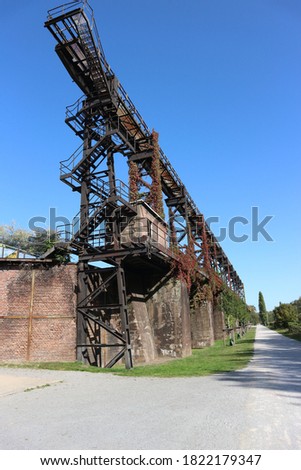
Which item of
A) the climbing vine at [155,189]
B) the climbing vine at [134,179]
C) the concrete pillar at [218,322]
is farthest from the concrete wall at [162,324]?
the concrete pillar at [218,322]

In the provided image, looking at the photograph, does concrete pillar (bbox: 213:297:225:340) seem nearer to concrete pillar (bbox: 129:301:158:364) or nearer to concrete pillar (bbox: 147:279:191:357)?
concrete pillar (bbox: 147:279:191:357)

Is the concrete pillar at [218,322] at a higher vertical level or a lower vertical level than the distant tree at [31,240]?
lower

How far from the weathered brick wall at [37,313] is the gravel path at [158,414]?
15.5ft

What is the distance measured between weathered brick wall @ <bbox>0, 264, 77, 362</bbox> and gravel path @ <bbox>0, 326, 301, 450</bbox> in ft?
15.5

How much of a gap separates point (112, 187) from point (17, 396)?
35.6ft

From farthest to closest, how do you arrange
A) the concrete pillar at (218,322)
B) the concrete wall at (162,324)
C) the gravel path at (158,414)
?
the concrete pillar at (218,322) → the concrete wall at (162,324) → the gravel path at (158,414)

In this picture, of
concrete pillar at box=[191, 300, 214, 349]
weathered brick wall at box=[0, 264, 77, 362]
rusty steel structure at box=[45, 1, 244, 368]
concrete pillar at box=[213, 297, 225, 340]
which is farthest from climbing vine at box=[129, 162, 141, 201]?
concrete pillar at box=[213, 297, 225, 340]

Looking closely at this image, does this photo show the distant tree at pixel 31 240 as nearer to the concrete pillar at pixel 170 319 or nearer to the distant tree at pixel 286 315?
the concrete pillar at pixel 170 319

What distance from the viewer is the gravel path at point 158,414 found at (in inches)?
176

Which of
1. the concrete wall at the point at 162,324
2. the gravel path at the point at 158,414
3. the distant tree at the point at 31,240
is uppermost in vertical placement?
the distant tree at the point at 31,240

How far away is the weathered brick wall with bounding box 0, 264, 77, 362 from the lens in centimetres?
1441

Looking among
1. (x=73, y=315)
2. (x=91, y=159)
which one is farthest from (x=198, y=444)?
(x=91, y=159)

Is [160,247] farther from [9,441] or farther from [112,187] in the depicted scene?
[9,441]

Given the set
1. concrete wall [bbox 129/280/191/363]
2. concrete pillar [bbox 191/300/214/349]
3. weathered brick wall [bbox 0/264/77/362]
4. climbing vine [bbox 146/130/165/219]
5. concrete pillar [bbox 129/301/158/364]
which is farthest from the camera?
concrete pillar [bbox 191/300/214/349]
